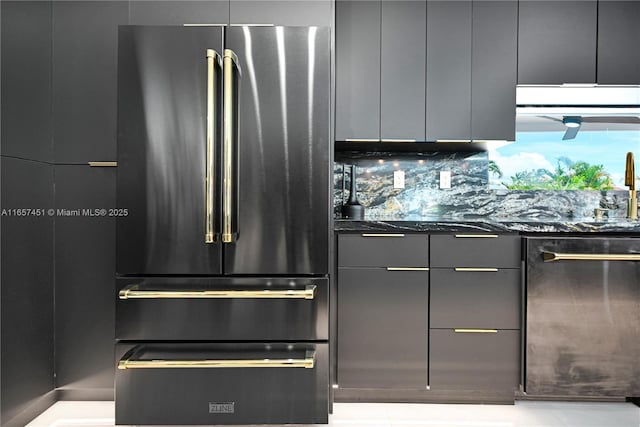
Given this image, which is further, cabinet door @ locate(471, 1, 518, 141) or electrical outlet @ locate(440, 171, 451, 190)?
electrical outlet @ locate(440, 171, 451, 190)

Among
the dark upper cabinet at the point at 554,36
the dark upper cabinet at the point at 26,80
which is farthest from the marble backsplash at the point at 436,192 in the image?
the dark upper cabinet at the point at 26,80

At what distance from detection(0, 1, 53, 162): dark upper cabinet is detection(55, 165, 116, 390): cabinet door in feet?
0.70

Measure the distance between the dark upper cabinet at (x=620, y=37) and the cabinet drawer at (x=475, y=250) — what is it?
120 centimetres

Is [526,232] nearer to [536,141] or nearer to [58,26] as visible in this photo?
[536,141]

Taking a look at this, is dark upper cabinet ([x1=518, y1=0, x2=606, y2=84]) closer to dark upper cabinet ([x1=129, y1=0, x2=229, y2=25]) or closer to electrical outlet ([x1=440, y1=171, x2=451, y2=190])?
electrical outlet ([x1=440, y1=171, x2=451, y2=190])

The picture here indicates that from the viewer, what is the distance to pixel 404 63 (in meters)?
2.60

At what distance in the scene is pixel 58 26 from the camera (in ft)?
7.38

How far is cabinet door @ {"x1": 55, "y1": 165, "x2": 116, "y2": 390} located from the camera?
2287 millimetres

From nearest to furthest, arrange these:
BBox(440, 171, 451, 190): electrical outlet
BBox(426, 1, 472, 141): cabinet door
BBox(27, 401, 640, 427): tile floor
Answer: BBox(27, 401, 640, 427): tile floor → BBox(426, 1, 472, 141): cabinet door → BBox(440, 171, 451, 190): electrical outlet

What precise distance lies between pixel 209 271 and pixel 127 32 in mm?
987

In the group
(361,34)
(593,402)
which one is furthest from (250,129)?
(593,402)

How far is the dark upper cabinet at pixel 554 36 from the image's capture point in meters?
2.61

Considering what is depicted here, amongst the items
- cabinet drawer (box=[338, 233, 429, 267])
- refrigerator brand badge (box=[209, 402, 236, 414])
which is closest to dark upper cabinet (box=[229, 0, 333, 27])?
cabinet drawer (box=[338, 233, 429, 267])

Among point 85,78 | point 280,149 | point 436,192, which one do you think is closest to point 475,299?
point 436,192
